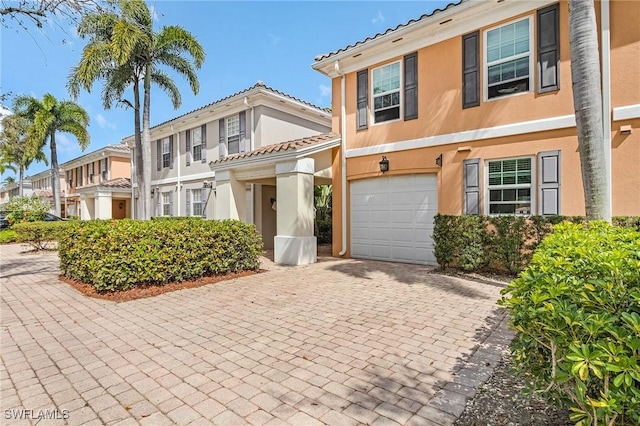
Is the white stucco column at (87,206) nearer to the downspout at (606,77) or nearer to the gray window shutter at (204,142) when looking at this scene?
the gray window shutter at (204,142)

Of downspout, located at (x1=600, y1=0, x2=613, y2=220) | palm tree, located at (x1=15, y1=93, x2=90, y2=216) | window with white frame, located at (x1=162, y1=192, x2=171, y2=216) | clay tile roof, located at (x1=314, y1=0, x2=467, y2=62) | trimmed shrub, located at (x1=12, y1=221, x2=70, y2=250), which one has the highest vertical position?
palm tree, located at (x1=15, y1=93, x2=90, y2=216)

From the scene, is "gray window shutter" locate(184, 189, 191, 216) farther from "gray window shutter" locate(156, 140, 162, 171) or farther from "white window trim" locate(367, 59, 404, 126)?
"white window trim" locate(367, 59, 404, 126)

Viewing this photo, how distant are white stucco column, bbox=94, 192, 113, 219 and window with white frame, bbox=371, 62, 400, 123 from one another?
71.0 feet

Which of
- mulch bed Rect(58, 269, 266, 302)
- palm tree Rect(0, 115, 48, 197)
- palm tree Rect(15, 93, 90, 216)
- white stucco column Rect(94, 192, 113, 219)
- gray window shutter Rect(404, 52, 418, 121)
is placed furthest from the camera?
palm tree Rect(0, 115, 48, 197)

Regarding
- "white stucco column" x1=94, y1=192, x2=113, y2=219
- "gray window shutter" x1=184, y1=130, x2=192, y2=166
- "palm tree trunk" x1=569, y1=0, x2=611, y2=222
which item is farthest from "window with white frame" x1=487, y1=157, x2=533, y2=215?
"white stucco column" x1=94, y1=192, x2=113, y2=219

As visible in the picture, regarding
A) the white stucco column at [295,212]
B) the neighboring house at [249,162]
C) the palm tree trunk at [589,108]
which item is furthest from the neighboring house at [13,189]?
the palm tree trunk at [589,108]

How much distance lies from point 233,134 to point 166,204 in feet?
23.3

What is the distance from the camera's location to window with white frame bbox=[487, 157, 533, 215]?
843cm

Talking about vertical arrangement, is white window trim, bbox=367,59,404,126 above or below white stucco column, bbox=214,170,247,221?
above

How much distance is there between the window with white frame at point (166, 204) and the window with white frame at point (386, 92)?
13805 mm

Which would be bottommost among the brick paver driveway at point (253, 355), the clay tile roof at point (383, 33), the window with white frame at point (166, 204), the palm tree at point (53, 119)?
the brick paver driveway at point (253, 355)

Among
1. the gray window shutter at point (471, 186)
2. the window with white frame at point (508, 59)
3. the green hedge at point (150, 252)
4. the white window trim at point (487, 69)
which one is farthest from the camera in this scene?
the gray window shutter at point (471, 186)

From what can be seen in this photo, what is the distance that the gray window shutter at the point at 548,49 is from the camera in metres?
7.85

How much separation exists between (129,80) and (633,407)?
1822 centimetres
